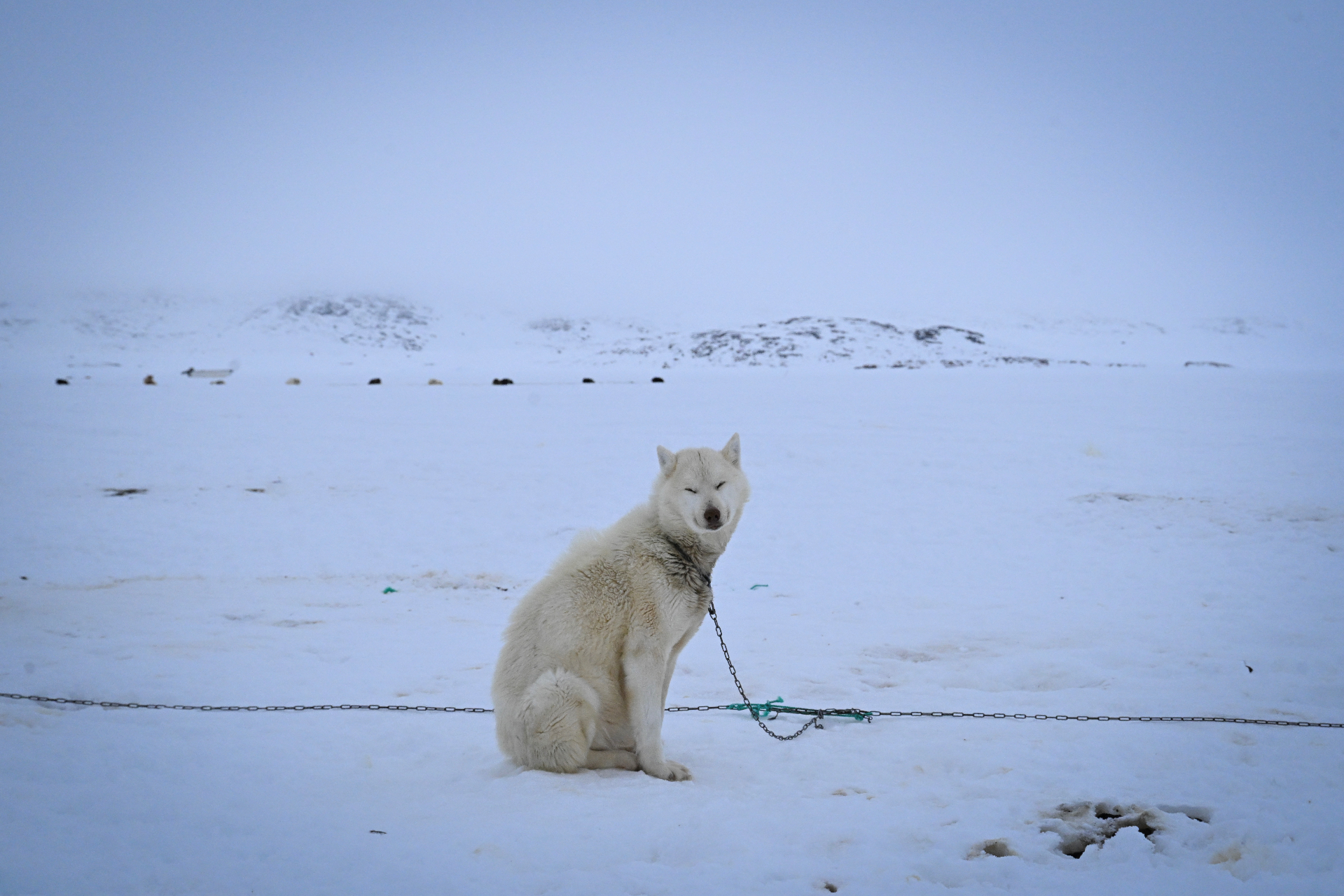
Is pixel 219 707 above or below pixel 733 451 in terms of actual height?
below

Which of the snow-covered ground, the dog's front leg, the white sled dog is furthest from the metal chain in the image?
→ the dog's front leg

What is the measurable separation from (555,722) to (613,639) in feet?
1.69

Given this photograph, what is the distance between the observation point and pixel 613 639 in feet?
12.5

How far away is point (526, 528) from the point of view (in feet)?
38.8

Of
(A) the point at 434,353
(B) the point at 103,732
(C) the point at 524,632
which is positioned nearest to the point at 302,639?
(B) the point at 103,732

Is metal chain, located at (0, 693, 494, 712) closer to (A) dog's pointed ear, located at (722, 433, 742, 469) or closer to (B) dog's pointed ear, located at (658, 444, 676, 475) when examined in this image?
(B) dog's pointed ear, located at (658, 444, 676, 475)

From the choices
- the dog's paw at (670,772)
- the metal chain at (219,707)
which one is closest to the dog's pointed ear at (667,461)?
the dog's paw at (670,772)

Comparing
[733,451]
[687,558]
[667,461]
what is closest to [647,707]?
[687,558]

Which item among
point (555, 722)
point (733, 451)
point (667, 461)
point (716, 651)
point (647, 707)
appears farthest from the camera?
point (716, 651)

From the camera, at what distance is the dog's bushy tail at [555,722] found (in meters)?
3.63

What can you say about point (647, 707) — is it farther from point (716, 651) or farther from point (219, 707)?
point (716, 651)

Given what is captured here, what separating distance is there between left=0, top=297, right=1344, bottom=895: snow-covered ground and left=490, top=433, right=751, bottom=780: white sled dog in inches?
8.6

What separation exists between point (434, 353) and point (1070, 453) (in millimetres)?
58072

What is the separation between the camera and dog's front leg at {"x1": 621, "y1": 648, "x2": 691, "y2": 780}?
376 cm
